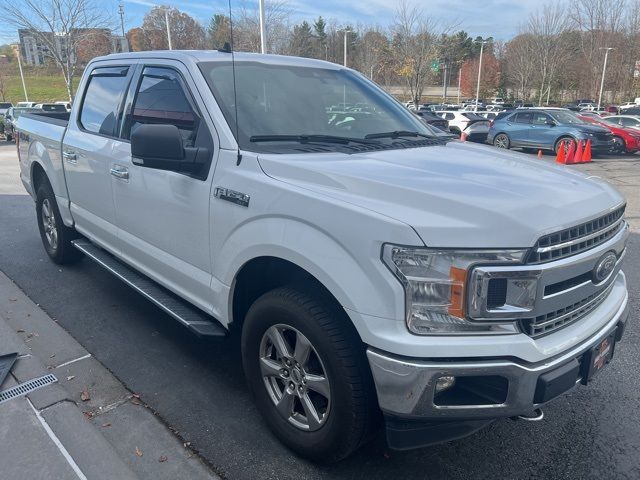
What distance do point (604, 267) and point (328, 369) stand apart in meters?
1.36

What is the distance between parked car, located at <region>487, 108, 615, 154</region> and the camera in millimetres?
17109

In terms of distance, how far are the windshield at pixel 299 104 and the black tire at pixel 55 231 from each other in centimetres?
289

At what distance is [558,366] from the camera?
7.13 ft

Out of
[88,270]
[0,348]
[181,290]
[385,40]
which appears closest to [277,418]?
[181,290]

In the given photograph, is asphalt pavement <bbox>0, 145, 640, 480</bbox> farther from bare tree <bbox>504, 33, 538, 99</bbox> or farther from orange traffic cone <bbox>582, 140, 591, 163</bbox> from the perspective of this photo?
bare tree <bbox>504, 33, 538, 99</bbox>

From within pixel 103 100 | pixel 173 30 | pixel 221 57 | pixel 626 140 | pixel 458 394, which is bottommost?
pixel 626 140

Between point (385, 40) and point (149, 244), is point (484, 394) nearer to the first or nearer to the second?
point (149, 244)

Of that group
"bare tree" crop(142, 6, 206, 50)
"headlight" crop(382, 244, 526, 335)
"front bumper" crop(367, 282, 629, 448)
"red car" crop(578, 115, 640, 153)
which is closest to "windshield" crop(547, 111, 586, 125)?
"red car" crop(578, 115, 640, 153)

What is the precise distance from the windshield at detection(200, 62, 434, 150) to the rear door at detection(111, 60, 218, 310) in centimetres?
20

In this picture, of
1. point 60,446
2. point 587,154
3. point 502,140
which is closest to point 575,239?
point 60,446

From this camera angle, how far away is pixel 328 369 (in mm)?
2330

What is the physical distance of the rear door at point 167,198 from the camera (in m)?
3.08

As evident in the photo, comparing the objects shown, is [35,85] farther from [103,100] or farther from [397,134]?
[397,134]

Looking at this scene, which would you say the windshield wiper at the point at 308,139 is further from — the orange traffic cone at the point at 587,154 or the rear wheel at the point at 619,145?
the rear wheel at the point at 619,145
